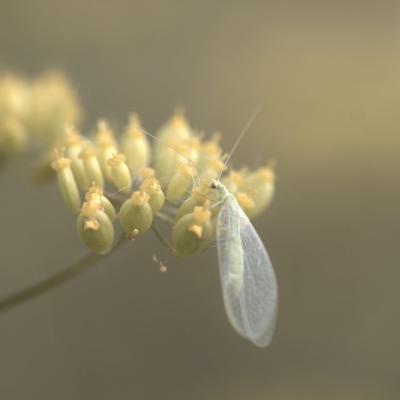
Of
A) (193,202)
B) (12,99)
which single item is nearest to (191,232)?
(193,202)

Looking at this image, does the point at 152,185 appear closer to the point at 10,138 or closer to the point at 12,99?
the point at 10,138

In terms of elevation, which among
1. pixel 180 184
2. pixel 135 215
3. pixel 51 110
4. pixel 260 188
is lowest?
pixel 135 215

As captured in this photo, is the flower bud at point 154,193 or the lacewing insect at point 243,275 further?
the flower bud at point 154,193

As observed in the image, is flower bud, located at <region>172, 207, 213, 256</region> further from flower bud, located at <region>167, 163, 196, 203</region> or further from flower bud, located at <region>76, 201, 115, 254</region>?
flower bud, located at <region>76, 201, 115, 254</region>

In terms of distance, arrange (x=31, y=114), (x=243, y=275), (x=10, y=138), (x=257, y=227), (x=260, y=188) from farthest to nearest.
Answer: (x=257, y=227), (x=31, y=114), (x=10, y=138), (x=260, y=188), (x=243, y=275)

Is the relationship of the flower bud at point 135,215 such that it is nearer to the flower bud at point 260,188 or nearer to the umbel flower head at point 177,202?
the umbel flower head at point 177,202

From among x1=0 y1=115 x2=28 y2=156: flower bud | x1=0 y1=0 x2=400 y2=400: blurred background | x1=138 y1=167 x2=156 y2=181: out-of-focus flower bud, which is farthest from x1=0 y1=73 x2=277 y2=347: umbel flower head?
x1=0 y1=0 x2=400 y2=400: blurred background

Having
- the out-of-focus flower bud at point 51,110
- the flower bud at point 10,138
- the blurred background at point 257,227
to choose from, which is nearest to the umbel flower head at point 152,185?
the flower bud at point 10,138
